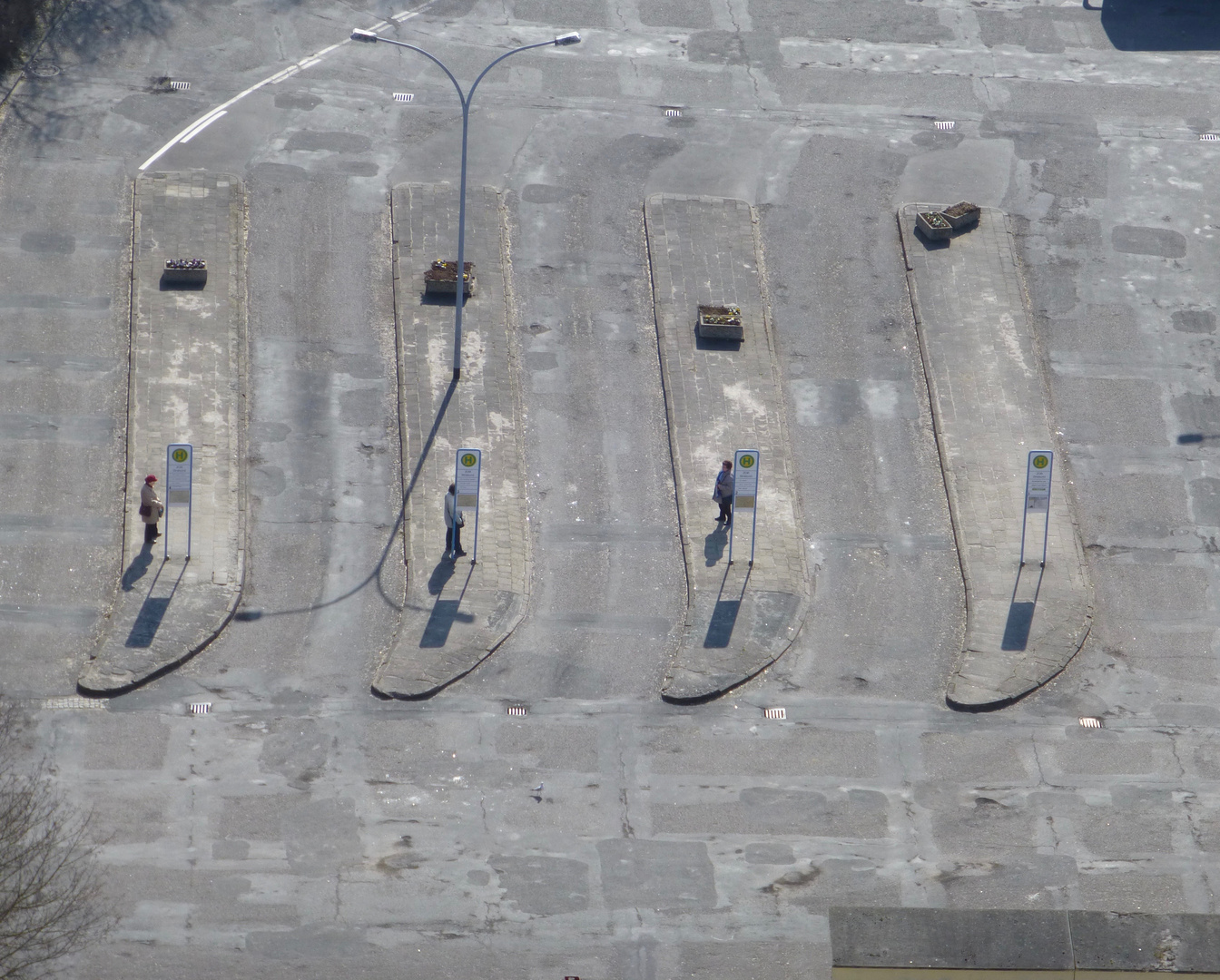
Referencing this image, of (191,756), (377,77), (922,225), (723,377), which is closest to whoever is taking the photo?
(191,756)

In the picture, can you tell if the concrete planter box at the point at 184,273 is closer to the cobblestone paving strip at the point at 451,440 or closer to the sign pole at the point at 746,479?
the cobblestone paving strip at the point at 451,440

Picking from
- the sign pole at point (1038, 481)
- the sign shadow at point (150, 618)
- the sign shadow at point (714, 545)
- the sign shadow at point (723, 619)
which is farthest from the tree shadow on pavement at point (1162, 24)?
the sign shadow at point (150, 618)

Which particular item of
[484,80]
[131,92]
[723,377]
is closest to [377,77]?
[484,80]

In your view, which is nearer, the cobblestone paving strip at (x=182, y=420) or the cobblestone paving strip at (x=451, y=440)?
the cobblestone paving strip at (x=182, y=420)

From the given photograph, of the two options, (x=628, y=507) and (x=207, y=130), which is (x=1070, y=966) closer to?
(x=628, y=507)

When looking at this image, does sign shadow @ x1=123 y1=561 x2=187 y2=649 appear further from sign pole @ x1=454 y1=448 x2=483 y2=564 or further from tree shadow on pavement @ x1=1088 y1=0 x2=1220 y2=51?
tree shadow on pavement @ x1=1088 y1=0 x2=1220 y2=51
